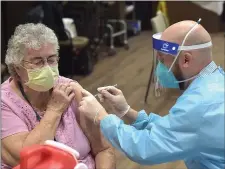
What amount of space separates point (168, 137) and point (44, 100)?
73 centimetres

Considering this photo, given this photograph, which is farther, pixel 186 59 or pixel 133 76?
pixel 133 76

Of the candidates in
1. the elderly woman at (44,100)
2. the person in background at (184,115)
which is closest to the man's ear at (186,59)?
the person in background at (184,115)

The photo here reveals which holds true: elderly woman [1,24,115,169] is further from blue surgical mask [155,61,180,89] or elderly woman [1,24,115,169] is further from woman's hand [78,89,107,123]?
blue surgical mask [155,61,180,89]

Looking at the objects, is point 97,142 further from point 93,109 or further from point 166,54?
point 166,54

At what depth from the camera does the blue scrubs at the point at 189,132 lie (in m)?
1.37

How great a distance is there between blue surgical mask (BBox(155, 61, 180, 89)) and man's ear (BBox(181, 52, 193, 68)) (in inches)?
2.8

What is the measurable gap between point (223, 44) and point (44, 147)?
18.6ft

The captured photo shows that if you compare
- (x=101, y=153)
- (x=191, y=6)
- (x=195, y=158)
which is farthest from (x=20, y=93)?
(x=191, y=6)

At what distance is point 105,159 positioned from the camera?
1896mm

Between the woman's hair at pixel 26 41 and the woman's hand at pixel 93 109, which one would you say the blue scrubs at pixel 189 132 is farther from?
the woman's hair at pixel 26 41

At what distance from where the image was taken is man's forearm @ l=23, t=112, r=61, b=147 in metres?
1.74

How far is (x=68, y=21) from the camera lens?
4961 millimetres

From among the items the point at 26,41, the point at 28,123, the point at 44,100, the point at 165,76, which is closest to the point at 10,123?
the point at 28,123

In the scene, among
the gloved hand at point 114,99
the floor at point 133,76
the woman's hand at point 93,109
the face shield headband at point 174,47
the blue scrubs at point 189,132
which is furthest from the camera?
the floor at point 133,76
